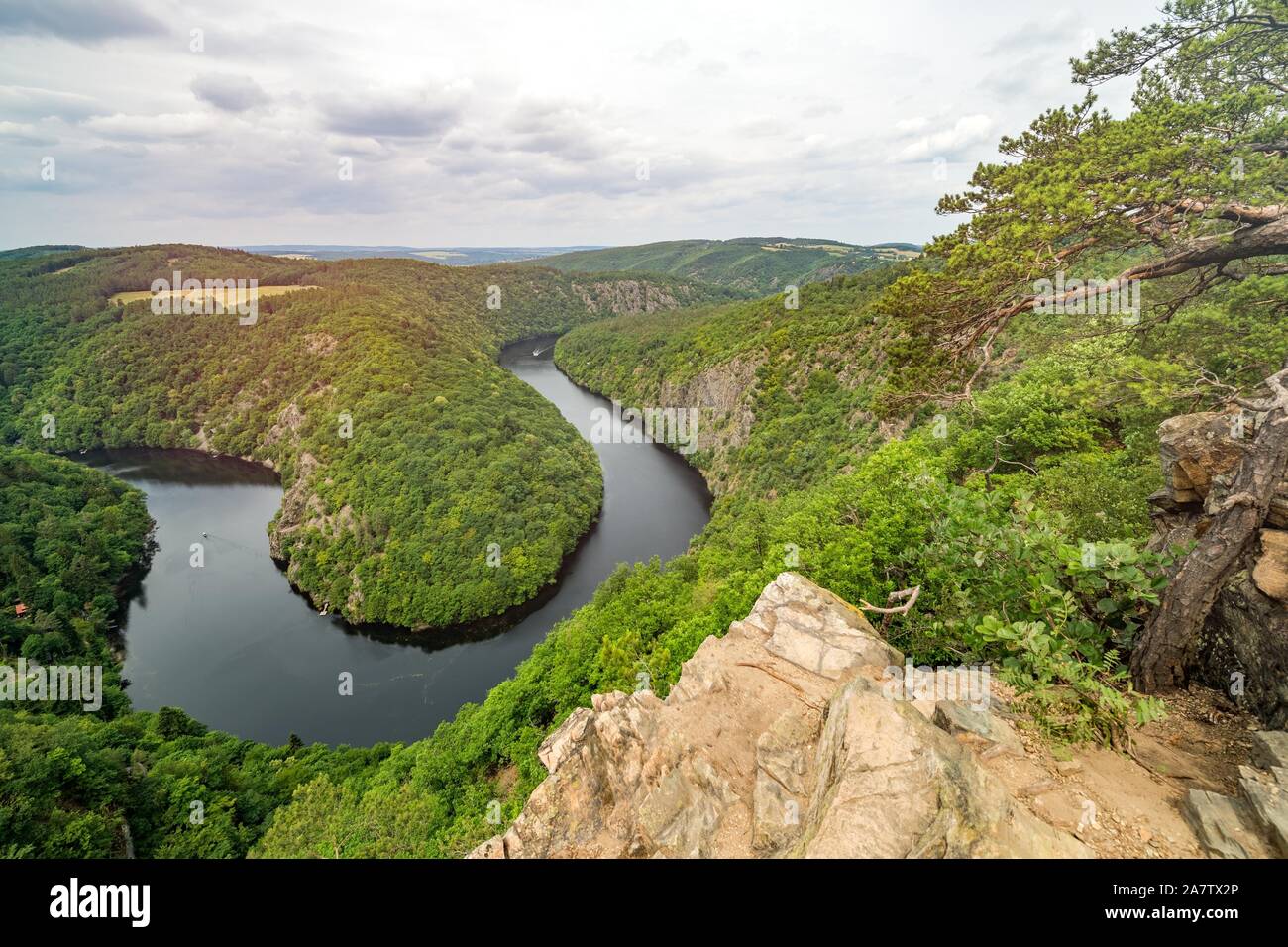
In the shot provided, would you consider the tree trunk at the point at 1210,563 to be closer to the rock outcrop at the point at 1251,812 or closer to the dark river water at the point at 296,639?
the rock outcrop at the point at 1251,812

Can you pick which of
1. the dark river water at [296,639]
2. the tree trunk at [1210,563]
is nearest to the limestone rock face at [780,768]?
the tree trunk at [1210,563]

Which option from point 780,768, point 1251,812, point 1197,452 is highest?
point 1197,452

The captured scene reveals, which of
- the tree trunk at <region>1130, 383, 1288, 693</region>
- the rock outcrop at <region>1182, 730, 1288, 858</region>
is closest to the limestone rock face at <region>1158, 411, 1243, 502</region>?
the tree trunk at <region>1130, 383, 1288, 693</region>

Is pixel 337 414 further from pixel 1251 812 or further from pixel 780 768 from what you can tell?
pixel 1251 812

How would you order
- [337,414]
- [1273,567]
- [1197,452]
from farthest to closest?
[337,414] < [1197,452] < [1273,567]

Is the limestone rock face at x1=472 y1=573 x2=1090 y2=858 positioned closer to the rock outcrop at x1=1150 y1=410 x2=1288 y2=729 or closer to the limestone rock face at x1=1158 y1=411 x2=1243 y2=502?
the rock outcrop at x1=1150 y1=410 x2=1288 y2=729

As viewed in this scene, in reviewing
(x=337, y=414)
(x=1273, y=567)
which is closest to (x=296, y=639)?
(x=337, y=414)
